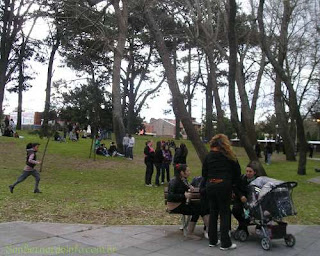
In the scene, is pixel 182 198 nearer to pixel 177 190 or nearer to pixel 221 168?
pixel 177 190

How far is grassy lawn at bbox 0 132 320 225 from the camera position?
826 cm

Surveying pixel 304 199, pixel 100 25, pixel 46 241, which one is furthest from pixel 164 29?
pixel 46 241

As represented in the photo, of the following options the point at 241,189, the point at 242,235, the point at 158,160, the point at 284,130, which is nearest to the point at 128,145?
the point at 158,160

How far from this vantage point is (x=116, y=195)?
1140 centimetres

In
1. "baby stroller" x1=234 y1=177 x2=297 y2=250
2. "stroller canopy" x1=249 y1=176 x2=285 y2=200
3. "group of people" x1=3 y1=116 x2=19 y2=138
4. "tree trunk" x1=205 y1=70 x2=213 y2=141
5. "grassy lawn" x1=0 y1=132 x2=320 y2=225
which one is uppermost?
"tree trunk" x1=205 y1=70 x2=213 y2=141

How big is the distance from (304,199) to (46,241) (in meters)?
8.58

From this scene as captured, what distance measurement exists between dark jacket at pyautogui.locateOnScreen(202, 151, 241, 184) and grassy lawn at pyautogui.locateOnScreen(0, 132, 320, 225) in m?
2.27

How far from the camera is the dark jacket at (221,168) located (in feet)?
19.9

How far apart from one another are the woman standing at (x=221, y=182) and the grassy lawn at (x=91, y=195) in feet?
6.61

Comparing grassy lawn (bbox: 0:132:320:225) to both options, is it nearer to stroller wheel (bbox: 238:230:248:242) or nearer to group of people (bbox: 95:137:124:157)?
stroller wheel (bbox: 238:230:248:242)

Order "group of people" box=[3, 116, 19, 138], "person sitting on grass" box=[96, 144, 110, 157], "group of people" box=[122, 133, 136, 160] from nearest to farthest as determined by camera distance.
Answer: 1. "group of people" box=[122, 133, 136, 160]
2. "person sitting on grass" box=[96, 144, 110, 157]
3. "group of people" box=[3, 116, 19, 138]

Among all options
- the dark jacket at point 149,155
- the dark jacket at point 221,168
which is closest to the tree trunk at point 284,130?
the dark jacket at point 149,155

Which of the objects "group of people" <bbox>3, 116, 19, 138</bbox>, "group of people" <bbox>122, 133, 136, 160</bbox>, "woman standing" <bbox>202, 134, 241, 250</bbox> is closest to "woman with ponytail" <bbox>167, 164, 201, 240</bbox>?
"woman standing" <bbox>202, 134, 241, 250</bbox>

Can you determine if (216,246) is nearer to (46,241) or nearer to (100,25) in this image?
(46,241)
